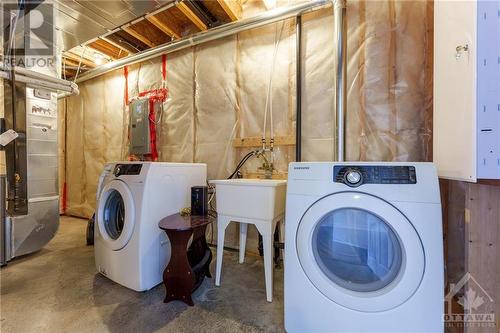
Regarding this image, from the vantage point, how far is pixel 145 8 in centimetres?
184

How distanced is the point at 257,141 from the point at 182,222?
111 cm

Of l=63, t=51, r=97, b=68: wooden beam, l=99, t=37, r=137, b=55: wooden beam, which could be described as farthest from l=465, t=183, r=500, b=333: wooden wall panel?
l=63, t=51, r=97, b=68: wooden beam

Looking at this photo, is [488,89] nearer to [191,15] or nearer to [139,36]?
[191,15]

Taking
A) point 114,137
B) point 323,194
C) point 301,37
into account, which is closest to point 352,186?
point 323,194

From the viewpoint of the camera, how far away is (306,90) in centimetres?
204

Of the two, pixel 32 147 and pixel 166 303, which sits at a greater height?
pixel 32 147

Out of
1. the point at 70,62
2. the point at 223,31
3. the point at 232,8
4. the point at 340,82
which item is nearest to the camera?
the point at 340,82

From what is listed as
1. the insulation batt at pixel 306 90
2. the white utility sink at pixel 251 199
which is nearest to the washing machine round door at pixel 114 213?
the white utility sink at pixel 251 199

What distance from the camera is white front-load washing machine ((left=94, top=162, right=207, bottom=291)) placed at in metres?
1.54

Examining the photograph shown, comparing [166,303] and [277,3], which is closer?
[166,303]

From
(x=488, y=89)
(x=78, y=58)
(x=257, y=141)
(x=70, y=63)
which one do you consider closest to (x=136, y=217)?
(x=257, y=141)

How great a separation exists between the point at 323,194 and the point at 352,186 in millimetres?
131

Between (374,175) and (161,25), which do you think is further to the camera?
(161,25)

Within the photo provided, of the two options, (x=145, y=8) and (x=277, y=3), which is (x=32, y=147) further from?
(x=277, y=3)
